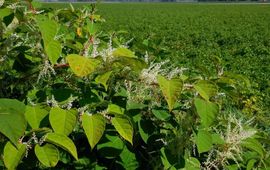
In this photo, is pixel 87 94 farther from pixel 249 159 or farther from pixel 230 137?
pixel 249 159

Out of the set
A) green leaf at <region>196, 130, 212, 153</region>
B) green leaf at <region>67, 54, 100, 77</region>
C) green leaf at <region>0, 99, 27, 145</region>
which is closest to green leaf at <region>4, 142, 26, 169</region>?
green leaf at <region>0, 99, 27, 145</region>

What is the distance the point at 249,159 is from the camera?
6.48ft

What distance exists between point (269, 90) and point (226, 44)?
9.52m

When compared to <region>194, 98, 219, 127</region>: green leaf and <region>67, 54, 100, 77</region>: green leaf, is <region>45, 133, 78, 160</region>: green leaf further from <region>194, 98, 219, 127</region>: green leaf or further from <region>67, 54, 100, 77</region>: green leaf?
<region>194, 98, 219, 127</region>: green leaf

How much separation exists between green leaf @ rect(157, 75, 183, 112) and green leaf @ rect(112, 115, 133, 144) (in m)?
0.14

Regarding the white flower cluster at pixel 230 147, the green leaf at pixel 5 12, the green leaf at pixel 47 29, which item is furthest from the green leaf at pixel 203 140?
the green leaf at pixel 5 12

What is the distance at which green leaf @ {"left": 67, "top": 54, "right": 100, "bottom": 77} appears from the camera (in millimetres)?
1652

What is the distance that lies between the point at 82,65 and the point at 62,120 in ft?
0.65

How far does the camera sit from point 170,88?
5.47ft

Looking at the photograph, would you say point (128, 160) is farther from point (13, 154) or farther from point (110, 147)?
point (13, 154)

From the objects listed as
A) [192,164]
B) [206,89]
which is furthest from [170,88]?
[192,164]

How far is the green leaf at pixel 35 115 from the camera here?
1625 mm

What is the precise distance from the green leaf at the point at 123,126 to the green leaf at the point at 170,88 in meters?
0.14

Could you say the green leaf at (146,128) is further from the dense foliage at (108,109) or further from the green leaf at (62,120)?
the green leaf at (62,120)
